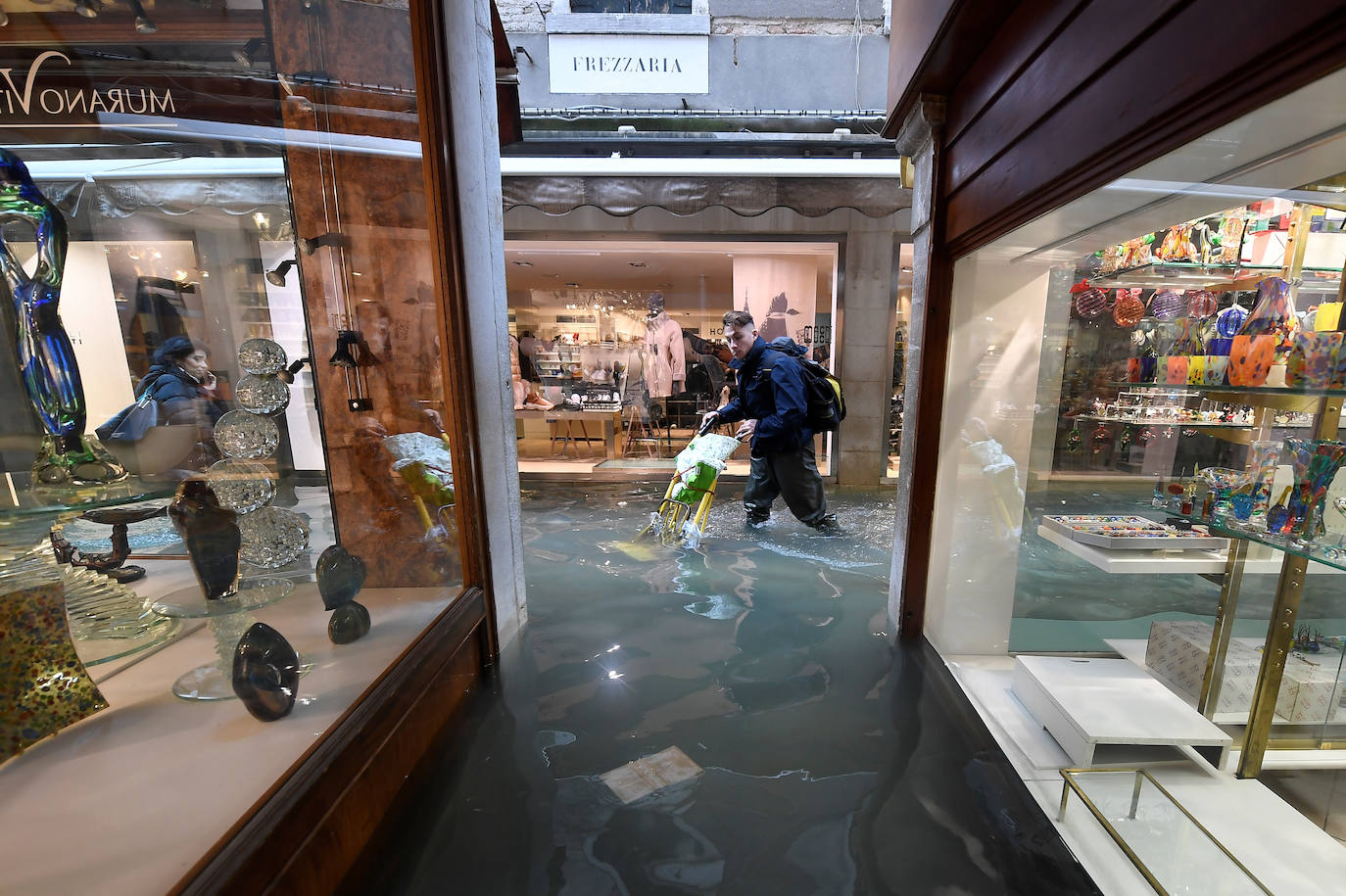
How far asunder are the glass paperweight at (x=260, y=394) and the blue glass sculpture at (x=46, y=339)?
341mm

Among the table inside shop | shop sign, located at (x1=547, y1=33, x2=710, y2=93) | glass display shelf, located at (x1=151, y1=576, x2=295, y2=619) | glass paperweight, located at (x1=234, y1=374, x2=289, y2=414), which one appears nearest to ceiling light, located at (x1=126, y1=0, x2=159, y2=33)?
glass paperweight, located at (x1=234, y1=374, x2=289, y2=414)

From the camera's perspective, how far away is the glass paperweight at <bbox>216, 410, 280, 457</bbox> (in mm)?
1561

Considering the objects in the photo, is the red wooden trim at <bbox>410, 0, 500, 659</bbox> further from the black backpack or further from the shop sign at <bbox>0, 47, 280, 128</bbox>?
the black backpack

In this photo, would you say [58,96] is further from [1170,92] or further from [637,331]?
[637,331]

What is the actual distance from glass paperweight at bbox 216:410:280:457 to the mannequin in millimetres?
5109

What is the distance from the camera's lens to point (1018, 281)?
6.94 ft

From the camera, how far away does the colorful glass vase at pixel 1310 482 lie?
140 centimetres

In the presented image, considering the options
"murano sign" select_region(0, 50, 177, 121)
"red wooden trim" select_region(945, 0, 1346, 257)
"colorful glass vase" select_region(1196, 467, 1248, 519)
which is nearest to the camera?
"red wooden trim" select_region(945, 0, 1346, 257)

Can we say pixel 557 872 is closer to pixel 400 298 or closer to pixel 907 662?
pixel 907 662

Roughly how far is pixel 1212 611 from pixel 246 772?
333 cm

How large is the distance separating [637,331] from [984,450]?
4.90 meters

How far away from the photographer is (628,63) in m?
5.64

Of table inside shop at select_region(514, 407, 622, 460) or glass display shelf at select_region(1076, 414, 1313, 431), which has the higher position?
glass display shelf at select_region(1076, 414, 1313, 431)

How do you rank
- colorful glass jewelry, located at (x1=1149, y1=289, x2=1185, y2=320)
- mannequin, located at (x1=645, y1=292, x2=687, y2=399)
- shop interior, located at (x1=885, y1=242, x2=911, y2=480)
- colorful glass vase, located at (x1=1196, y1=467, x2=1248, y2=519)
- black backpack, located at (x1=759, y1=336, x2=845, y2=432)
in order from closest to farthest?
A: colorful glass vase, located at (x1=1196, y1=467, x2=1248, y2=519) < colorful glass jewelry, located at (x1=1149, y1=289, x2=1185, y2=320) < black backpack, located at (x1=759, y1=336, x2=845, y2=432) < shop interior, located at (x1=885, y1=242, x2=911, y2=480) < mannequin, located at (x1=645, y1=292, x2=687, y2=399)
